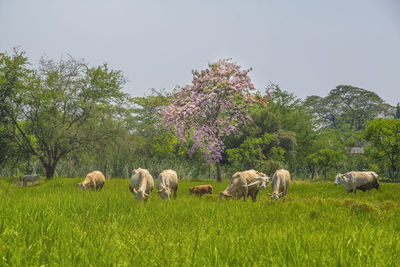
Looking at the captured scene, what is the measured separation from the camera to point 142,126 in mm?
28688

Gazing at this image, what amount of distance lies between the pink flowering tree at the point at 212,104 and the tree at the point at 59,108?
527cm

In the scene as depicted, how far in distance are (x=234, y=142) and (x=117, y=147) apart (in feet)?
42.1

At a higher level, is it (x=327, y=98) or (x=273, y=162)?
(x=327, y=98)

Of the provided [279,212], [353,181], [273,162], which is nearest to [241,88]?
[273,162]

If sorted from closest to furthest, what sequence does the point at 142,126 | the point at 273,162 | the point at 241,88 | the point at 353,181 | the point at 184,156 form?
the point at 353,181
the point at 241,88
the point at 273,162
the point at 142,126
the point at 184,156

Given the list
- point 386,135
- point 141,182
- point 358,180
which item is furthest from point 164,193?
point 386,135

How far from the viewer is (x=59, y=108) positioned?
70.6 ft

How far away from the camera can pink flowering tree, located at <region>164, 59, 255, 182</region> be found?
21203mm

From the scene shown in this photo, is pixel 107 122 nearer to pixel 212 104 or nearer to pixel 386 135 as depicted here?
pixel 212 104

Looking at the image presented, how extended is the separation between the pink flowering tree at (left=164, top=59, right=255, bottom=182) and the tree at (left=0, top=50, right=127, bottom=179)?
208 inches

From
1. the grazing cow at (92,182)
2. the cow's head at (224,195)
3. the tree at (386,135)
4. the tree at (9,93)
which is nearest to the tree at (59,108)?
the tree at (9,93)

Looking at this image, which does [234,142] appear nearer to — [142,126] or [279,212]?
[142,126]

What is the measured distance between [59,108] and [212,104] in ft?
38.6

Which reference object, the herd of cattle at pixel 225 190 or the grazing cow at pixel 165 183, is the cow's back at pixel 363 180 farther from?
the grazing cow at pixel 165 183
